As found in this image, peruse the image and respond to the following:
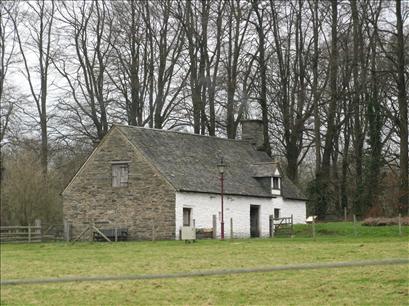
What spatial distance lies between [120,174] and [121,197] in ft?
4.46

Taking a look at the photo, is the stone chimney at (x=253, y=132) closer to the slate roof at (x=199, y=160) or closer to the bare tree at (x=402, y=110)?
the slate roof at (x=199, y=160)

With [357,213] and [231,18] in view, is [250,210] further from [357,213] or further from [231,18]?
[231,18]

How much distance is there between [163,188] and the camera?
40250mm

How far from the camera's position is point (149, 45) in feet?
183

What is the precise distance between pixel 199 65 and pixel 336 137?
1263cm

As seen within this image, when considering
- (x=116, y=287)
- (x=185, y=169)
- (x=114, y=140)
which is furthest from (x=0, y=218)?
(x=116, y=287)

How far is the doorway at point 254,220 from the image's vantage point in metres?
45.1

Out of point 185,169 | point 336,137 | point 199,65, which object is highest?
point 199,65

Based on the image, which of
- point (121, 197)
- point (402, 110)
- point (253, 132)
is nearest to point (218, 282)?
point (121, 197)

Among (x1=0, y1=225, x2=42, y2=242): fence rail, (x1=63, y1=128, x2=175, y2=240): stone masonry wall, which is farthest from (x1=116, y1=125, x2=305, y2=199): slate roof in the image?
(x1=0, y1=225, x2=42, y2=242): fence rail

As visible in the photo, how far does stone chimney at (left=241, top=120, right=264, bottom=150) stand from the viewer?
53.4 m

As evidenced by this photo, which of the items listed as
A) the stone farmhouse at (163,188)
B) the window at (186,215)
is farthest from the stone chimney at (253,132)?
the window at (186,215)

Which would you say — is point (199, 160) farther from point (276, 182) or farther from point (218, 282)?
point (218, 282)

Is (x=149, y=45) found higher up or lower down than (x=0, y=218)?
higher up
